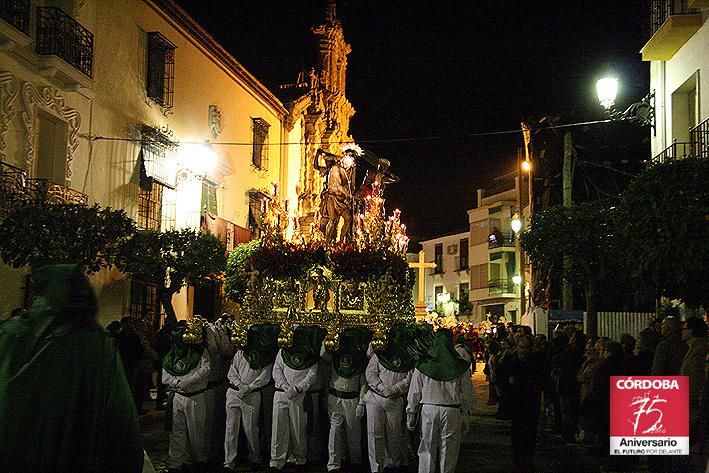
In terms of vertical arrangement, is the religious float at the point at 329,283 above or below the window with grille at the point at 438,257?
below

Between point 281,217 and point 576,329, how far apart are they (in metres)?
5.38

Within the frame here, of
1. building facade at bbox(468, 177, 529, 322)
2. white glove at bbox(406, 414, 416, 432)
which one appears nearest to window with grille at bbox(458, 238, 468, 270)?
building facade at bbox(468, 177, 529, 322)

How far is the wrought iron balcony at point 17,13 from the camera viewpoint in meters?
17.2

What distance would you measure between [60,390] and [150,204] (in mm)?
20341

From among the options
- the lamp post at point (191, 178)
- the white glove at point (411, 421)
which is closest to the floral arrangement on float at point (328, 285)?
the white glove at point (411, 421)

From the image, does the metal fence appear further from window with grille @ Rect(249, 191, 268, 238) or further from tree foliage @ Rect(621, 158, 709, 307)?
window with grille @ Rect(249, 191, 268, 238)

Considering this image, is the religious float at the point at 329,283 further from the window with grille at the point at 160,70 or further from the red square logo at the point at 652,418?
the window with grille at the point at 160,70

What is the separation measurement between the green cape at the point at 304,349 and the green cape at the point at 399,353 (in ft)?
3.40

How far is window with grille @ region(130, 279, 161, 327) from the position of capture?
73.7 feet

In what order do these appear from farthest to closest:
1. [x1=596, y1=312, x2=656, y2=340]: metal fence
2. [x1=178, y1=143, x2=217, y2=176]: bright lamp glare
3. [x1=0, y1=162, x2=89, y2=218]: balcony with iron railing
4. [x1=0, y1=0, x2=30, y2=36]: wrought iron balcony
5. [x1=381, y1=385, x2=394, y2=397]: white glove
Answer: [x1=178, y1=143, x2=217, y2=176]: bright lamp glare
[x1=596, y1=312, x2=656, y2=340]: metal fence
[x1=0, y1=0, x2=30, y2=36]: wrought iron balcony
[x1=0, y1=162, x2=89, y2=218]: balcony with iron railing
[x1=381, y1=385, x2=394, y2=397]: white glove

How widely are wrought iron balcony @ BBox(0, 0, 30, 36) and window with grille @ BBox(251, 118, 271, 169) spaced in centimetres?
1434

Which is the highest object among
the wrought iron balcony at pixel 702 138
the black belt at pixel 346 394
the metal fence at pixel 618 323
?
the wrought iron balcony at pixel 702 138

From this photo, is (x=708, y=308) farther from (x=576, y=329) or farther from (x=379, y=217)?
(x=379, y=217)

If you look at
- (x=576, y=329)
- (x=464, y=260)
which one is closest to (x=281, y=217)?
(x=576, y=329)
